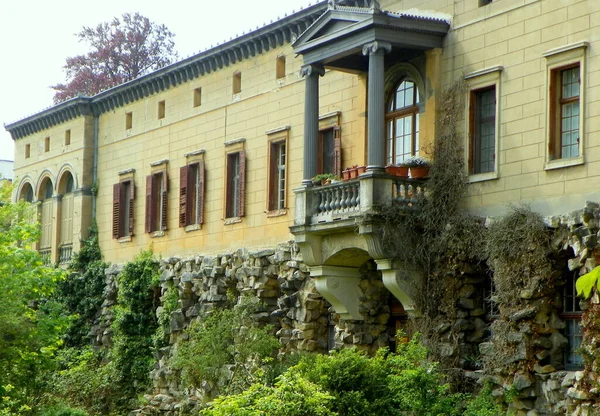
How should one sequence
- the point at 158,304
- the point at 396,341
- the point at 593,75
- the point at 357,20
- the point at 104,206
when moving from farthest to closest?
the point at 104,206 < the point at 158,304 < the point at 396,341 < the point at 357,20 < the point at 593,75

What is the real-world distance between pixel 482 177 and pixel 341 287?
4.53 m

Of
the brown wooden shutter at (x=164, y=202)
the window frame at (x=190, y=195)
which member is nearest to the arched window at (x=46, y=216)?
the brown wooden shutter at (x=164, y=202)

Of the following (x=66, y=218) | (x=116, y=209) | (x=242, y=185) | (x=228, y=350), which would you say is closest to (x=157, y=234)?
(x=116, y=209)

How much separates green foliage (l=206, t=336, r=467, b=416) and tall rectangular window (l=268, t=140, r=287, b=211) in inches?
311

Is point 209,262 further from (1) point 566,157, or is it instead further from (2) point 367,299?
(1) point 566,157

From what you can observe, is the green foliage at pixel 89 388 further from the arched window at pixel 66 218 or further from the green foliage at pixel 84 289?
the arched window at pixel 66 218

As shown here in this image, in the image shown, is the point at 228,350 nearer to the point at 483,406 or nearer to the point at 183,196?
the point at 183,196

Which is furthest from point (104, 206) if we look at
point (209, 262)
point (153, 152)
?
point (209, 262)

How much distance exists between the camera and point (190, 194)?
3462 cm

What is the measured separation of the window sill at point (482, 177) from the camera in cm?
2358

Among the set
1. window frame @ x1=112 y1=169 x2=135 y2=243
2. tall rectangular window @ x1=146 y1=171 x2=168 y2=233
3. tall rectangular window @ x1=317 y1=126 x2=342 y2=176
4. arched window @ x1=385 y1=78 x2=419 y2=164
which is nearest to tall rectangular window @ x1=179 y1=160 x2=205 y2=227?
tall rectangular window @ x1=146 y1=171 x2=168 y2=233

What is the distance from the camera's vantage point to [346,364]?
2286 cm

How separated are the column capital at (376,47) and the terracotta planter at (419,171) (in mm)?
2434

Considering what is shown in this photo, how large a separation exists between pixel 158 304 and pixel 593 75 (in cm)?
1765
